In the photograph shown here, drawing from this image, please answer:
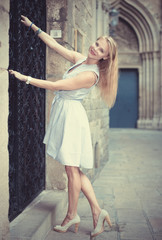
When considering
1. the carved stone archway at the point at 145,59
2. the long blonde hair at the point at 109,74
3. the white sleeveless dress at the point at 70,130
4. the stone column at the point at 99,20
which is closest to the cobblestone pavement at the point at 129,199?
the white sleeveless dress at the point at 70,130

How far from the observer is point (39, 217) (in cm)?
Result: 282

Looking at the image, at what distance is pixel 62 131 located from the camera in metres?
2.70

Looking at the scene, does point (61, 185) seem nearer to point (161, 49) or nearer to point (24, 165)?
point (24, 165)

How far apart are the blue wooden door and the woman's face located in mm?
12741

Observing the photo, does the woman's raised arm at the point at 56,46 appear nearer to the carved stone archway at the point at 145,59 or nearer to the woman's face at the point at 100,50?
the woman's face at the point at 100,50

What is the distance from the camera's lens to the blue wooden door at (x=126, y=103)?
1524 centimetres

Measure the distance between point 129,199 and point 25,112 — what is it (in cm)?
183

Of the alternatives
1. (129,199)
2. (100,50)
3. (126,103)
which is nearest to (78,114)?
(100,50)

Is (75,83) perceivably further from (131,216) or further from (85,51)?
(85,51)

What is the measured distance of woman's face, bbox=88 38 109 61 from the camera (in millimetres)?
2600

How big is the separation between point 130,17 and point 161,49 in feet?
6.62

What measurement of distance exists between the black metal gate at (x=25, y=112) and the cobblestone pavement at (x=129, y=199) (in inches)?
20.6

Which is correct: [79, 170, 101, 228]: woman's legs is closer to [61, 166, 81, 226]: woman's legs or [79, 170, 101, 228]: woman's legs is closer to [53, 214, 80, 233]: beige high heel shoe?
Answer: [61, 166, 81, 226]: woman's legs

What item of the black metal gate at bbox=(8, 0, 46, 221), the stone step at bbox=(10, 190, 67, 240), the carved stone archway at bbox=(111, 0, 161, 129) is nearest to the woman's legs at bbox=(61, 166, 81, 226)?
the stone step at bbox=(10, 190, 67, 240)
